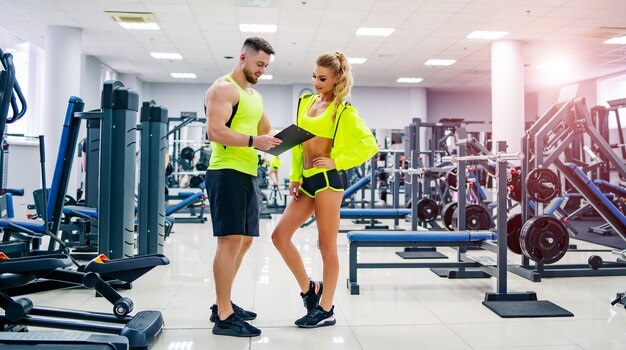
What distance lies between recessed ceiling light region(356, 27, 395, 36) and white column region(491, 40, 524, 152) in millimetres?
2337

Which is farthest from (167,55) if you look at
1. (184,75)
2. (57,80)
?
(57,80)

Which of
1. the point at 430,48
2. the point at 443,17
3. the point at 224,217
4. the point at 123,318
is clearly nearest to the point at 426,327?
the point at 224,217

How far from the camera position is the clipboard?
245 cm

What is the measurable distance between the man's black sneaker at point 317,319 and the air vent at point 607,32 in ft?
28.2

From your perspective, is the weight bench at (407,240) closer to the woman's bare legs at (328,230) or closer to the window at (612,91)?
the woman's bare legs at (328,230)

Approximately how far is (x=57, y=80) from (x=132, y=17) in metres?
1.93

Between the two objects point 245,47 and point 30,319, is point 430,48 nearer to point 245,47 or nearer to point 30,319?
point 245,47

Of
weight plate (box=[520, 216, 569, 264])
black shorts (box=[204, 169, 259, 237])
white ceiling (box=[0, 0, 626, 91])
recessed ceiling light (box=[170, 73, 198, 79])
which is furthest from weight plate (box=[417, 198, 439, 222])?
recessed ceiling light (box=[170, 73, 198, 79])

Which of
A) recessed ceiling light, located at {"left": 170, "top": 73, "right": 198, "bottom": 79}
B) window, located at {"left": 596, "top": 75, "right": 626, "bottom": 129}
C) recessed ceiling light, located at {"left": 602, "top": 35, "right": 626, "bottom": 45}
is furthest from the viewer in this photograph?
recessed ceiling light, located at {"left": 170, "top": 73, "right": 198, "bottom": 79}

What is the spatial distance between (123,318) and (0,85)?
128 centimetres

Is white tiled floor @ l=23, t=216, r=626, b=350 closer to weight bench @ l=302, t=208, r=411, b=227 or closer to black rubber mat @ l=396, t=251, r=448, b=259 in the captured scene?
black rubber mat @ l=396, t=251, r=448, b=259

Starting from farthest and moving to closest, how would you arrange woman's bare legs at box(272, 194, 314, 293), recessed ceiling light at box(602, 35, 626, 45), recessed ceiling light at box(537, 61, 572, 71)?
recessed ceiling light at box(537, 61, 572, 71)
recessed ceiling light at box(602, 35, 626, 45)
woman's bare legs at box(272, 194, 314, 293)

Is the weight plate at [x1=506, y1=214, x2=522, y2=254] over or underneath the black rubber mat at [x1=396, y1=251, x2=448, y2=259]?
over

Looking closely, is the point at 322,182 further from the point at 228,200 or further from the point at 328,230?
Result: the point at 228,200
